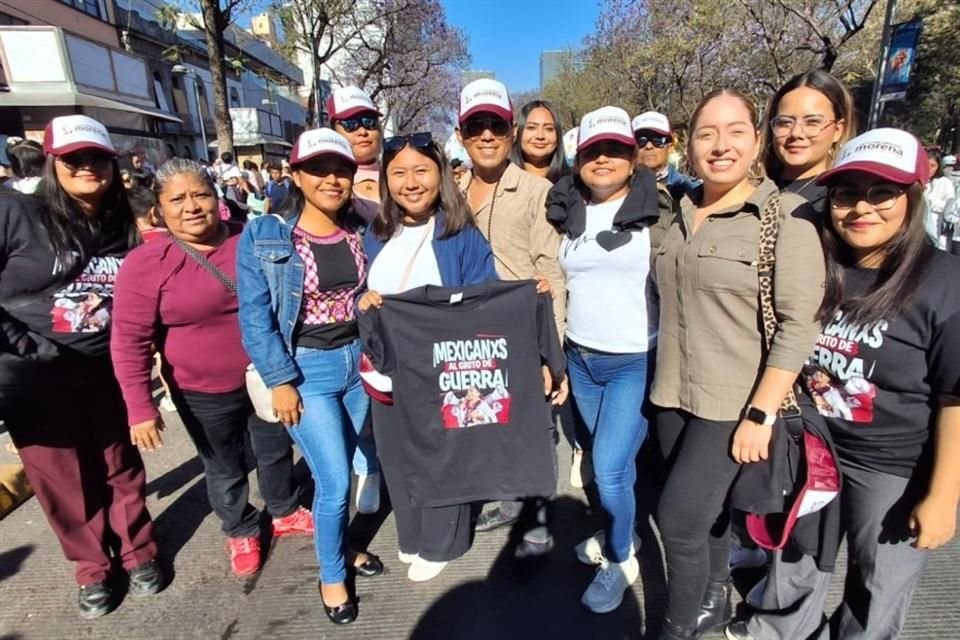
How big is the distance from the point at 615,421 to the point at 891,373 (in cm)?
106

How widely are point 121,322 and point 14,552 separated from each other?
6.49 ft

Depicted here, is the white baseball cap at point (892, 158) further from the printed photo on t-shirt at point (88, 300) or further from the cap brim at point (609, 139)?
the printed photo on t-shirt at point (88, 300)

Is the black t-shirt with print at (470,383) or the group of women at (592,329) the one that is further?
the black t-shirt with print at (470,383)

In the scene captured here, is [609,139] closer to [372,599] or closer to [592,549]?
[592,549]

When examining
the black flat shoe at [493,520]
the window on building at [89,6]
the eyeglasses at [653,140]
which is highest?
the window on building at [89,6]

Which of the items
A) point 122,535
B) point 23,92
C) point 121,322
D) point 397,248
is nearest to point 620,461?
point 397,248

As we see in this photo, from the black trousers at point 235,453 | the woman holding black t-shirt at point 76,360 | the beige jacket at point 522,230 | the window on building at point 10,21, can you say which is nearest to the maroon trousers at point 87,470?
the woman holding black t-shirt at point 76,360

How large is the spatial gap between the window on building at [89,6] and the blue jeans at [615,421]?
3259 cm

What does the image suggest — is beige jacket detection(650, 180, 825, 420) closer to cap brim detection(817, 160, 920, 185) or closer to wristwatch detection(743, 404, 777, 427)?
wristwatch detection(743, 404, 777, 427)

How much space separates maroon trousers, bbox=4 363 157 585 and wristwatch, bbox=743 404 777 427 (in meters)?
2.95

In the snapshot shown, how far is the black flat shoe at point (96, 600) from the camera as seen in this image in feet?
9.07

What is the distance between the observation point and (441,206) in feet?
8.53

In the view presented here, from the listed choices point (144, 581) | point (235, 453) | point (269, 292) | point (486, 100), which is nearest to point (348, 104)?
point (486, 100)

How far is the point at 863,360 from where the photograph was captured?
1827mm
